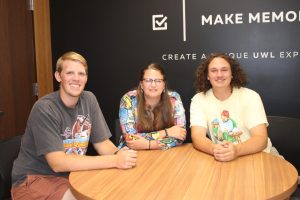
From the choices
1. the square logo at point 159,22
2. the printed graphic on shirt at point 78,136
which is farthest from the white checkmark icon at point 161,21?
the printed graphic on shirt at point 78,136

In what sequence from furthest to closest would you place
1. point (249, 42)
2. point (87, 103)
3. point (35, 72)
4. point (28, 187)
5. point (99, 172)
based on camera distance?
point (35, 72), point (249, 42), point (87, 103), point (28, 187), point (99, 172)

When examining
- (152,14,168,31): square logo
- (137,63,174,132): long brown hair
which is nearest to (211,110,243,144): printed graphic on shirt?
(137,63,174,132): long brown hair

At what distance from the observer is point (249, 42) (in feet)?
10.6

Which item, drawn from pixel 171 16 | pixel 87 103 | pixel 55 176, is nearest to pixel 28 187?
pixel 55 176

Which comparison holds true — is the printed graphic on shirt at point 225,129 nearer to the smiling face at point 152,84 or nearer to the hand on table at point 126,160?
the smiling face at point 152,84

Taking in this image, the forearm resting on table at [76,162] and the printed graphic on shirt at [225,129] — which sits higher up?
the printed graphic on shirt at [225,129]

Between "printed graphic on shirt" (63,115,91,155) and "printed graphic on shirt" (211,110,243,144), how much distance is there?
88 centimetres

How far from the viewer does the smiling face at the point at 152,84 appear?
2.58 m

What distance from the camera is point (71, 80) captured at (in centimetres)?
213

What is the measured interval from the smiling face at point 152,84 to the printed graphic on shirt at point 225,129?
0.47 m

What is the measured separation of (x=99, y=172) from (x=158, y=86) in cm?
96

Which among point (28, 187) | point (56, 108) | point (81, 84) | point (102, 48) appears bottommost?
point (28, 187)

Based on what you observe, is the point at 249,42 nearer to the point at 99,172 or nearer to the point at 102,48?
the point at 102,48

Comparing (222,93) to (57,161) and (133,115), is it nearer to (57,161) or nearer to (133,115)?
(133,115)
